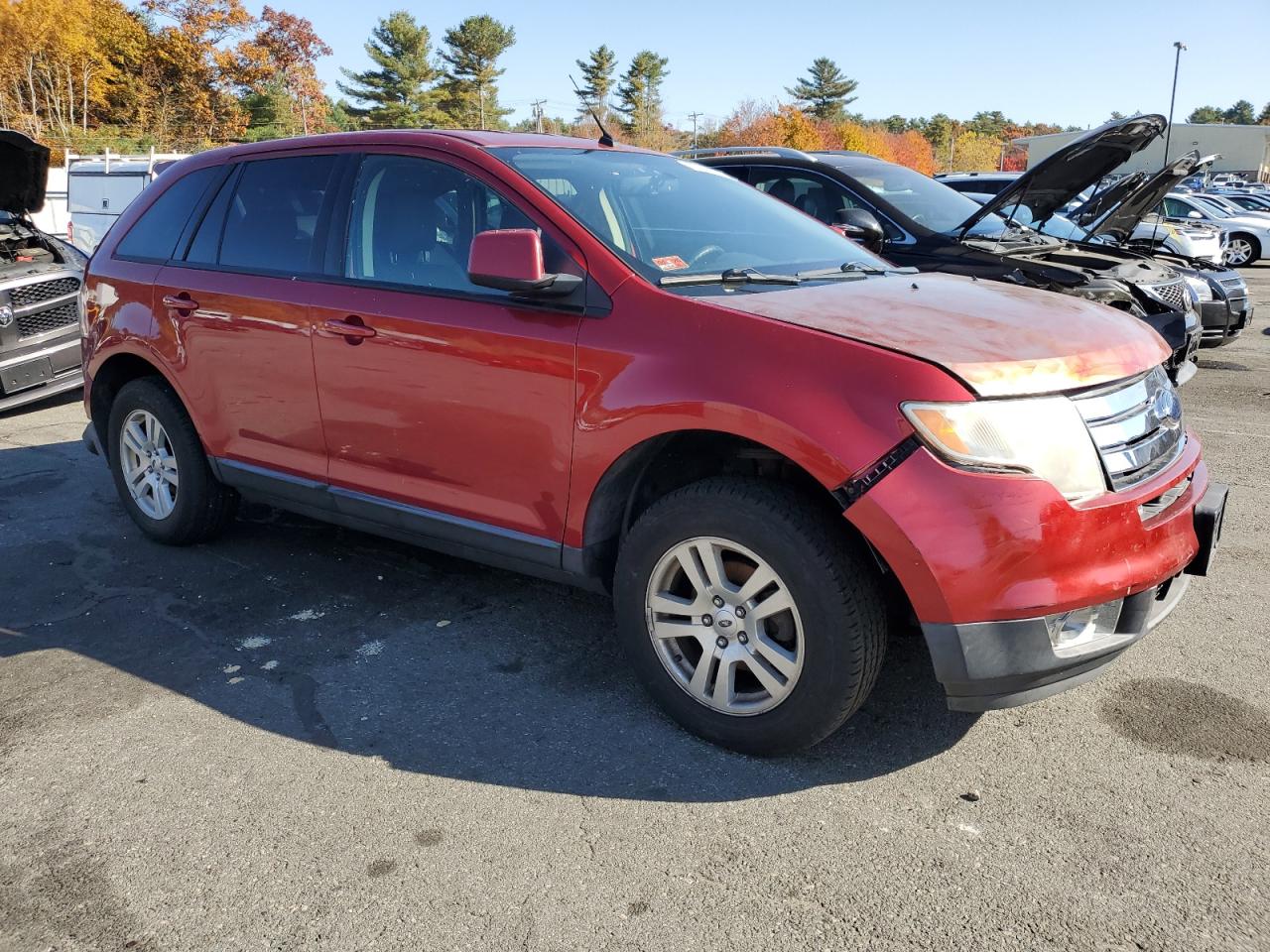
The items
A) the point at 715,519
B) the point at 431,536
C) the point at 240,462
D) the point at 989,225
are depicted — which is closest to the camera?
the point at 715,519

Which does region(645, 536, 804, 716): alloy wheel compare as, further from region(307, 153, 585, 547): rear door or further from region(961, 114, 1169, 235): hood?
region(961, 114, 1169, 235): hood

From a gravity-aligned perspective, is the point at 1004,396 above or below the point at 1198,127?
below

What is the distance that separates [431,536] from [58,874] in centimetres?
158

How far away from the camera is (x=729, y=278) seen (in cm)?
329

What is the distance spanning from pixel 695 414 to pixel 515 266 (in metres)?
0.75

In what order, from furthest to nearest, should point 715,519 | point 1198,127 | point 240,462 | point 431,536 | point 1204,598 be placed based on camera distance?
point 1198,127, point 240,462, point 1204,598, point 431,536, point 715,519

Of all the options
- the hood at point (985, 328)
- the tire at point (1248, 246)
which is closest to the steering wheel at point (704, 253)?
the hood at point (985, 328)

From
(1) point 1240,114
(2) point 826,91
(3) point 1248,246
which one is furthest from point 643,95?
(1) point 1240,114

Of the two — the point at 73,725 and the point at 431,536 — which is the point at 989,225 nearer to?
the point at 431,536

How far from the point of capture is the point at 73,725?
3.28 m

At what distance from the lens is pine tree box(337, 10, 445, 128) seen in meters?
71.6

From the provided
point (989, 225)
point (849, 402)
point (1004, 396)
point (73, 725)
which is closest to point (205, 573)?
point (73, 725)

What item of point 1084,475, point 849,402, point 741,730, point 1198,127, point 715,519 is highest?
point 1198,127

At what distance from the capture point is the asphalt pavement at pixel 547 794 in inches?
92.4
